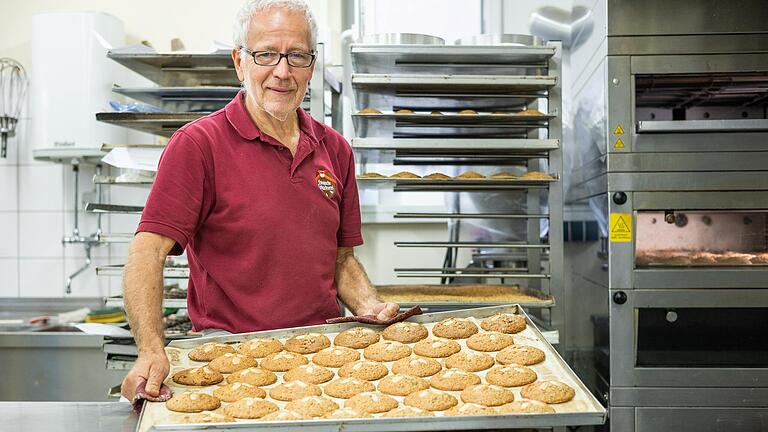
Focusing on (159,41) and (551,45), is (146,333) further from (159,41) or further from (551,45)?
(159,41)

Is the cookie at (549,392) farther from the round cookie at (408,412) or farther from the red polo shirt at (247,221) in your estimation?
the red polo shirt at (247,221)

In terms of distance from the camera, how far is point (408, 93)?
3143 millimetres

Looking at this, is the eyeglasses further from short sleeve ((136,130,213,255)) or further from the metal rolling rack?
the metal rolling rack

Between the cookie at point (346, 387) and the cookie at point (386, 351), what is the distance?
171mm

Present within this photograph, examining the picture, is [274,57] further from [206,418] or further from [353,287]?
[206,418]

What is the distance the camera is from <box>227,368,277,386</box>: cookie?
62.0 inches

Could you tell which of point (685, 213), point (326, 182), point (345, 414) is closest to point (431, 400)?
point (345, 414)

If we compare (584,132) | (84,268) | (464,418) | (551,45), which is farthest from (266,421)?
(84,268)

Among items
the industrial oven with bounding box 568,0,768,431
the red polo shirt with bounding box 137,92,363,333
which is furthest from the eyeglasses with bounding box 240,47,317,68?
the industrial oven with bounding box 568,0,768,431

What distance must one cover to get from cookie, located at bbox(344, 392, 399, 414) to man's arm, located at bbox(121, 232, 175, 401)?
0.42 metres

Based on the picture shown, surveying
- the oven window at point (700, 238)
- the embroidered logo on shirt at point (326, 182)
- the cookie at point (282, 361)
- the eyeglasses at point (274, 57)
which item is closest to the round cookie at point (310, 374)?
the cookie at point (282, 361)

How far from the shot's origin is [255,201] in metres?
1.87

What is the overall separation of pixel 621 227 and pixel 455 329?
1.18 meters

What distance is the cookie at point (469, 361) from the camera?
1.70m
